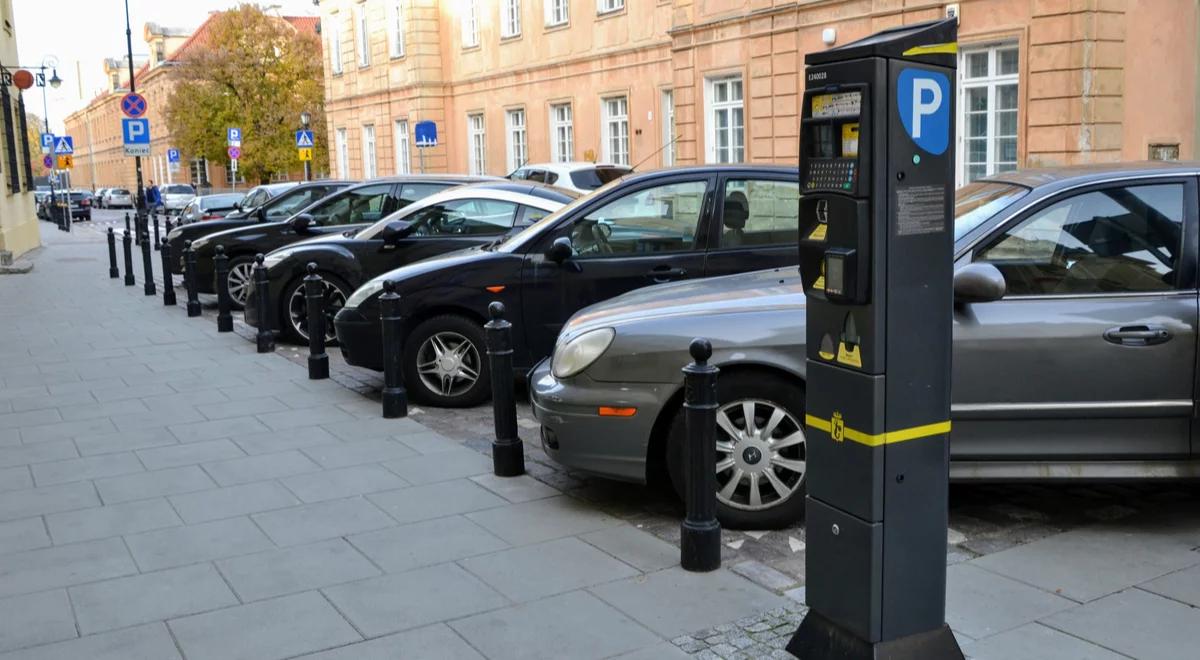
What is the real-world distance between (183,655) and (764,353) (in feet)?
9.04

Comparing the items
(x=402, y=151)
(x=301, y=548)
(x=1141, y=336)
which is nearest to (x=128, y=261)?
(x=301, y=548)

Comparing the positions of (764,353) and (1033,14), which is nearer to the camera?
(764,353)

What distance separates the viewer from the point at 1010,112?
17.1m

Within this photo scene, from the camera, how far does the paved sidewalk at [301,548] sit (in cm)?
440

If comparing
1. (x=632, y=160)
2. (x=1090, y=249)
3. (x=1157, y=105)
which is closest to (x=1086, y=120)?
(x=1157, y=105)

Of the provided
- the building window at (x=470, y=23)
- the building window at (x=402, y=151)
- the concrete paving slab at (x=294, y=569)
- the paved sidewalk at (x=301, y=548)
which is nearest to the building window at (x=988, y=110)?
the paved sidewalk at (x=301, y=548)

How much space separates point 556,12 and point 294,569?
27576mm

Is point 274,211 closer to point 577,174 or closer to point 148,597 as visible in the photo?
point 577,174

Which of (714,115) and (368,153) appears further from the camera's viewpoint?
(368,153)

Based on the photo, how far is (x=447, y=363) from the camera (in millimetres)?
8344

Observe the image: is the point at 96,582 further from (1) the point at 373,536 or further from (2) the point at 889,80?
(2) the point at 889,80

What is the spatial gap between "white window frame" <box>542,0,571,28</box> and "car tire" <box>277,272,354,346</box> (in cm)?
2047

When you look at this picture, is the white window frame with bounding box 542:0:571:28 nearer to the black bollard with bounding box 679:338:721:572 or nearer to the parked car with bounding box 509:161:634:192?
the parked car with bounding box 509:161:634:192

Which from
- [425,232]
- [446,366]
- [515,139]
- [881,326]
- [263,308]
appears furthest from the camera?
[515,139]
